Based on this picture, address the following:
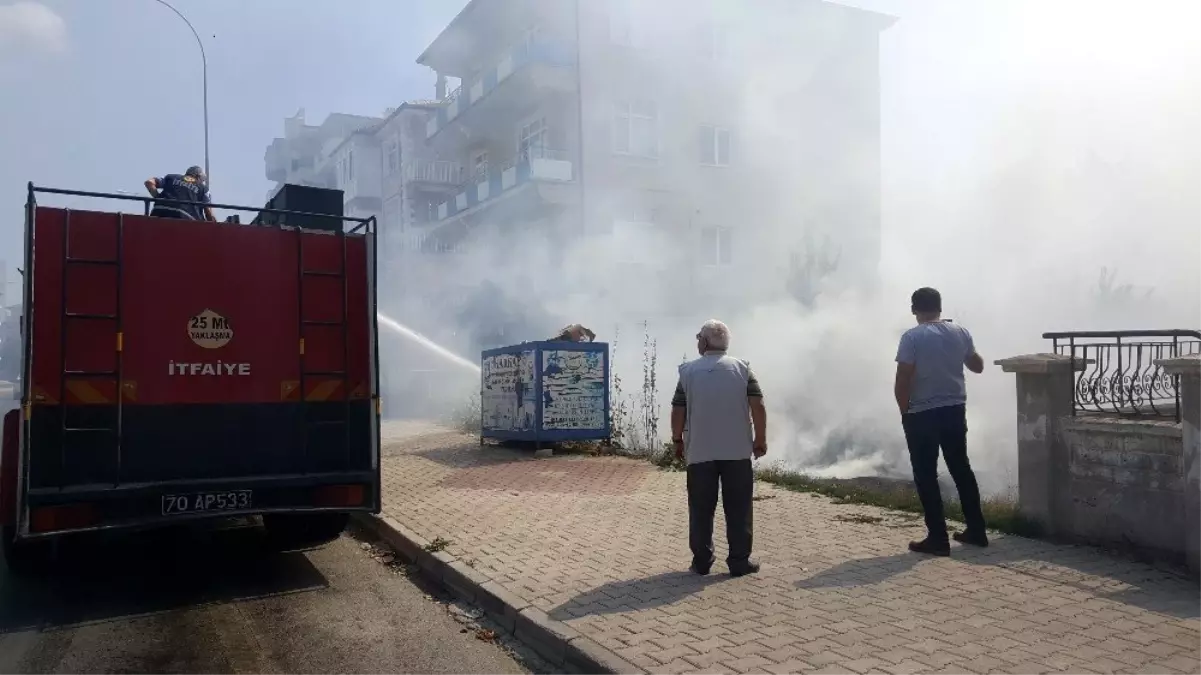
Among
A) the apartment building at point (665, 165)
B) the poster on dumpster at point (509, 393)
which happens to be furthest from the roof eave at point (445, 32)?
the poster on dumpster at point (509, 393)

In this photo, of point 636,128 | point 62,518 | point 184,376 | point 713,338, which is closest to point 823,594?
point 713,338

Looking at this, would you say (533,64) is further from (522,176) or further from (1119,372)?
(1119,372)

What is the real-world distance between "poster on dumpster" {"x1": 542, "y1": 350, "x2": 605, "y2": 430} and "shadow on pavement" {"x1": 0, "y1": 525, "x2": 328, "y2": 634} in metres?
4.19

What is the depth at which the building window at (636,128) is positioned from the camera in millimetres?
21984

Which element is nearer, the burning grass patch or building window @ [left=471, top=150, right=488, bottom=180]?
the burning grass patch

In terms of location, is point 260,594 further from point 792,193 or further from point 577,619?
point 792,193

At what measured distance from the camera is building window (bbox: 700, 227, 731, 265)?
2317 cm

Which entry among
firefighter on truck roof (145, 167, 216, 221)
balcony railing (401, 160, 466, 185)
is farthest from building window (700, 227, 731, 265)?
firefighter on truck roof (145, 167, 216, 221)

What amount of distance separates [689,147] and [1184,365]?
19275mm

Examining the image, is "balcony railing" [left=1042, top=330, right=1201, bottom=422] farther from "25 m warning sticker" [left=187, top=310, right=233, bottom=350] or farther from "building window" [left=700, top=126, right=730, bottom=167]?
"building window" [left=700, top=126, right=730, bottom=167]

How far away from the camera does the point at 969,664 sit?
3496 mm

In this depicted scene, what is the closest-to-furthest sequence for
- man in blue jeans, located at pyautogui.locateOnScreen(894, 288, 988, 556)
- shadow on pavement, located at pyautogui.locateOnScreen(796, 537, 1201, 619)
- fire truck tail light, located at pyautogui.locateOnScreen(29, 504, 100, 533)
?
1. shadow on pavement, located at pyautogui.locateOnScreen(796, 537, 1201, 619)
2. fire truck tail light, located at pyautogui.locateOnScreen(29, 504, 100, 533)
3. man in blue jeans, located at pyautogui.locateOnScreen(894, 288, 988, 556)

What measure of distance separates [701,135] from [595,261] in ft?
16.1

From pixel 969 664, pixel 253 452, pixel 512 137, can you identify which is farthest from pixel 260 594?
pixel 512 137
